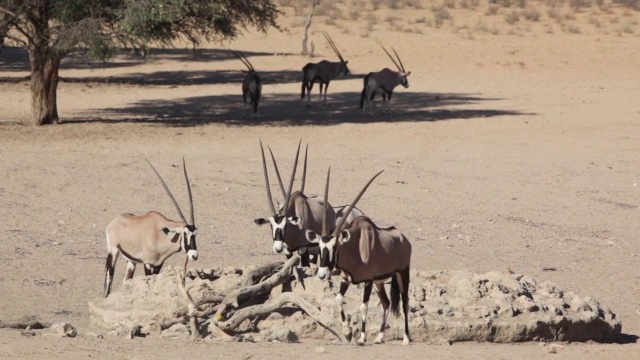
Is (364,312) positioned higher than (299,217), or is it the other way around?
(299,217)

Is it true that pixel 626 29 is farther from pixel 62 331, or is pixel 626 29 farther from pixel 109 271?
pixel 62 331

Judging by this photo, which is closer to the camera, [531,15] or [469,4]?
[531,15]

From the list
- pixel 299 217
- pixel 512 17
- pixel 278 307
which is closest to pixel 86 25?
pixel 299 217

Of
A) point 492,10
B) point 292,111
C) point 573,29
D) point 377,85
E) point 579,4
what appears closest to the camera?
point 377,85

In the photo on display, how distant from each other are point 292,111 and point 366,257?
15719mm

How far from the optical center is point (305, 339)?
346 inches

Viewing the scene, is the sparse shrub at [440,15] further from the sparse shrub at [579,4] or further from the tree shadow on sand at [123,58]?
the tree shadow on sand at [123,58]

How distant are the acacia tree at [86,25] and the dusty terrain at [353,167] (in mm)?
806

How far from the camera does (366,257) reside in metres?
8.33

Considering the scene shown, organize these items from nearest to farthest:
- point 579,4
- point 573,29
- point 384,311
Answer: point 384,311, point 573,29, point 579,4

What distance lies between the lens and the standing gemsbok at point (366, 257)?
817 centimetres

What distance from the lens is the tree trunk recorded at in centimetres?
2048

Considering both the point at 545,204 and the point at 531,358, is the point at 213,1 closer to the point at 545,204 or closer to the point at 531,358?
the point at 545,204

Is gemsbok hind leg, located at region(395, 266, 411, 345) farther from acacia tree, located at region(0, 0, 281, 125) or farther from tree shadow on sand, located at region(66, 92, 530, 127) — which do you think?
tree shadow on sand, located at region(66, 92, 530, 127)
